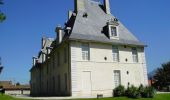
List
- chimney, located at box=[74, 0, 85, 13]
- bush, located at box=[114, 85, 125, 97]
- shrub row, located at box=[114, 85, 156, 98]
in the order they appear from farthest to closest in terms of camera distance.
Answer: chimney, located at box=[74, 0, 85, 13], bush, located at box=[114, 85, 125, 97], shrub row, located at box=[114, 85, 156, 98]

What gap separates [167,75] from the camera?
1895 inches

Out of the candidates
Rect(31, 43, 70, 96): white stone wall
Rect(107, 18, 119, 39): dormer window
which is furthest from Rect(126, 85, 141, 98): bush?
Rect(107, 18, 119, 39): dormer window

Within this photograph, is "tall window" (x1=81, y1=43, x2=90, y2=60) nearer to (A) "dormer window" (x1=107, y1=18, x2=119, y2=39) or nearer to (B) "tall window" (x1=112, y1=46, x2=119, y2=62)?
(A) "dormer window" (x1=107, y1=18, x2=119, y2=39)

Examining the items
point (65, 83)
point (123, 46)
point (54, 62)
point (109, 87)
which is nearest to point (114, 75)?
point (109, 87)

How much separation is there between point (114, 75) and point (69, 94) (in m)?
→ 5.92

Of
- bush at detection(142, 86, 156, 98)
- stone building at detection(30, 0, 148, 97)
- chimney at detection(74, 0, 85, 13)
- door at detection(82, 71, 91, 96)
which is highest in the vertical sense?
chimney at detection(74, 0, 85, 13)

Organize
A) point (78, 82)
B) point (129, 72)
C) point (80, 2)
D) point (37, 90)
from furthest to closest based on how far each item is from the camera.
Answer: point (37, 90) < point (80, 2) < point (129, 72) < point (78, 82)

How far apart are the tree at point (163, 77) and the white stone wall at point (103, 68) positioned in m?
18.5

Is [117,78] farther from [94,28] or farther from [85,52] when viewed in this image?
[94,28]

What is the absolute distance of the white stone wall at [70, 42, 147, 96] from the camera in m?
26.3

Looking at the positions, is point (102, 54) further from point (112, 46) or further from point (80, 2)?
point (80, 2)

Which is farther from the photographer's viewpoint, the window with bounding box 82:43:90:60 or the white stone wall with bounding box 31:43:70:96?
the white stone wall with bounding box 31:43:70:96

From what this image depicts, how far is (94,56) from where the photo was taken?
27.9m

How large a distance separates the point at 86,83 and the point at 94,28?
700cm
